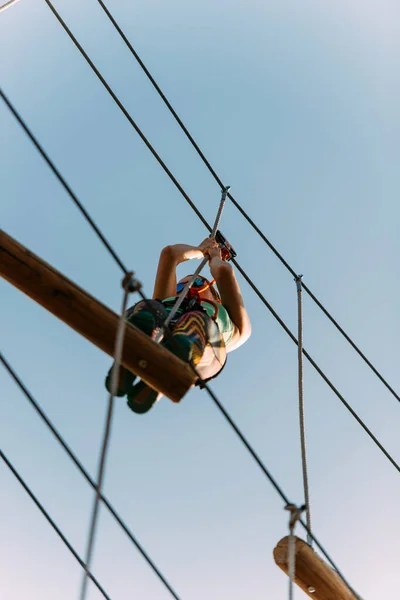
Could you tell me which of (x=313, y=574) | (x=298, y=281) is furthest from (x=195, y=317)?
(x=298, y=281)

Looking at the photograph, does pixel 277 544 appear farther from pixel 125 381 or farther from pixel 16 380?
pixel 16 380

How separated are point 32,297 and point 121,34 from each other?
2.72 meters

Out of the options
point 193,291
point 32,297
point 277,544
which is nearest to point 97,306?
point 32,297

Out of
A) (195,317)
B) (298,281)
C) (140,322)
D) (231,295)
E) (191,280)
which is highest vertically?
(298,281)

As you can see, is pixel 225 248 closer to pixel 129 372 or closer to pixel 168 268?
pixel 168 268

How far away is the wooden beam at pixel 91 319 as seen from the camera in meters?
3.03

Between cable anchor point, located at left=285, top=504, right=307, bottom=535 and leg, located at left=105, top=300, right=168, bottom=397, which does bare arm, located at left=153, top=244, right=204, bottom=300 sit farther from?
cable anchor point, located at left=285, top=504, right=307, bottom=535

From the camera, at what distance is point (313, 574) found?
3576 mm

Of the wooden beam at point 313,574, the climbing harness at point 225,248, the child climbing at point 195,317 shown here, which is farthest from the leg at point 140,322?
the climbing harness at point 225,248

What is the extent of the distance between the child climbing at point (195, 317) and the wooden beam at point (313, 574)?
30.8 inches

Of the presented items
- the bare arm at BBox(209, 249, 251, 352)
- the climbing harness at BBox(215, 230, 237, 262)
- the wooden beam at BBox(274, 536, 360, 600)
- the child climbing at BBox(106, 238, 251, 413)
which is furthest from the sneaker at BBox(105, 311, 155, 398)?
the climbing harness at BBox(215, 230, 237, 262)

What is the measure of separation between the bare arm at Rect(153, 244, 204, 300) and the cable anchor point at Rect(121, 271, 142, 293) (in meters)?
1.40

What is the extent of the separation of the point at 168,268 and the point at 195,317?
2.12 feet

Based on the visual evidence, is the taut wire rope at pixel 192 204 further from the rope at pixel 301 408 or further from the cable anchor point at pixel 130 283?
the cable anchor point at pixel 130 283
